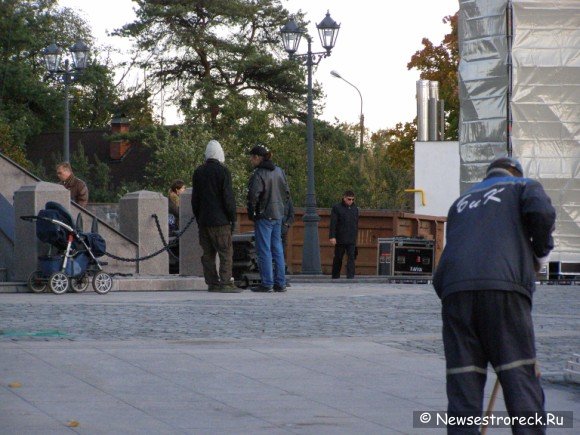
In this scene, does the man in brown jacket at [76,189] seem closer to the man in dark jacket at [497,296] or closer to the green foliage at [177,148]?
the man in dark jacket at [497,296]

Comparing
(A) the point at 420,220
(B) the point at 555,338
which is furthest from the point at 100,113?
(B) the point at 555,338

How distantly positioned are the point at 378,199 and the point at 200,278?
29.2 metres

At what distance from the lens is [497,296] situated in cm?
586

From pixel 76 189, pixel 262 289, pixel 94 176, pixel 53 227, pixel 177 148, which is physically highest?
pixel 177 148

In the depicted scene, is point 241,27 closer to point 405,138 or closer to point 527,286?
point 405,138

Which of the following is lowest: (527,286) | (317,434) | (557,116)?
(317,434)

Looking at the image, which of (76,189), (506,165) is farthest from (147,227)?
(506,165)

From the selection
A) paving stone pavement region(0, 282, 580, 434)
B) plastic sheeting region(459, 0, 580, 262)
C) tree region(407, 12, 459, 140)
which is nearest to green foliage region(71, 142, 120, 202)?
tree region(407, 12, 459, 140)

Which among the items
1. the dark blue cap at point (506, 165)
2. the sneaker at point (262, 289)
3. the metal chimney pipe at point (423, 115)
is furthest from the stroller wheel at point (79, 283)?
the metal chimney pipe at point (423, 115)

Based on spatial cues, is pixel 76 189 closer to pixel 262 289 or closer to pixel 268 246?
pixel 262 289

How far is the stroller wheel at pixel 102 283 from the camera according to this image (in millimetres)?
17469

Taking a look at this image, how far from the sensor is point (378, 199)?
161ft

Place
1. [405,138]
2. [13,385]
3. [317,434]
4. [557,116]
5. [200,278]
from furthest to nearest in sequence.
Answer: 1. [405,138]
2. [557,116]
3. [200,278]
4. [13,385]
5. [317,434]

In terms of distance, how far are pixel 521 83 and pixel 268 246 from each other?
7.39 metres
